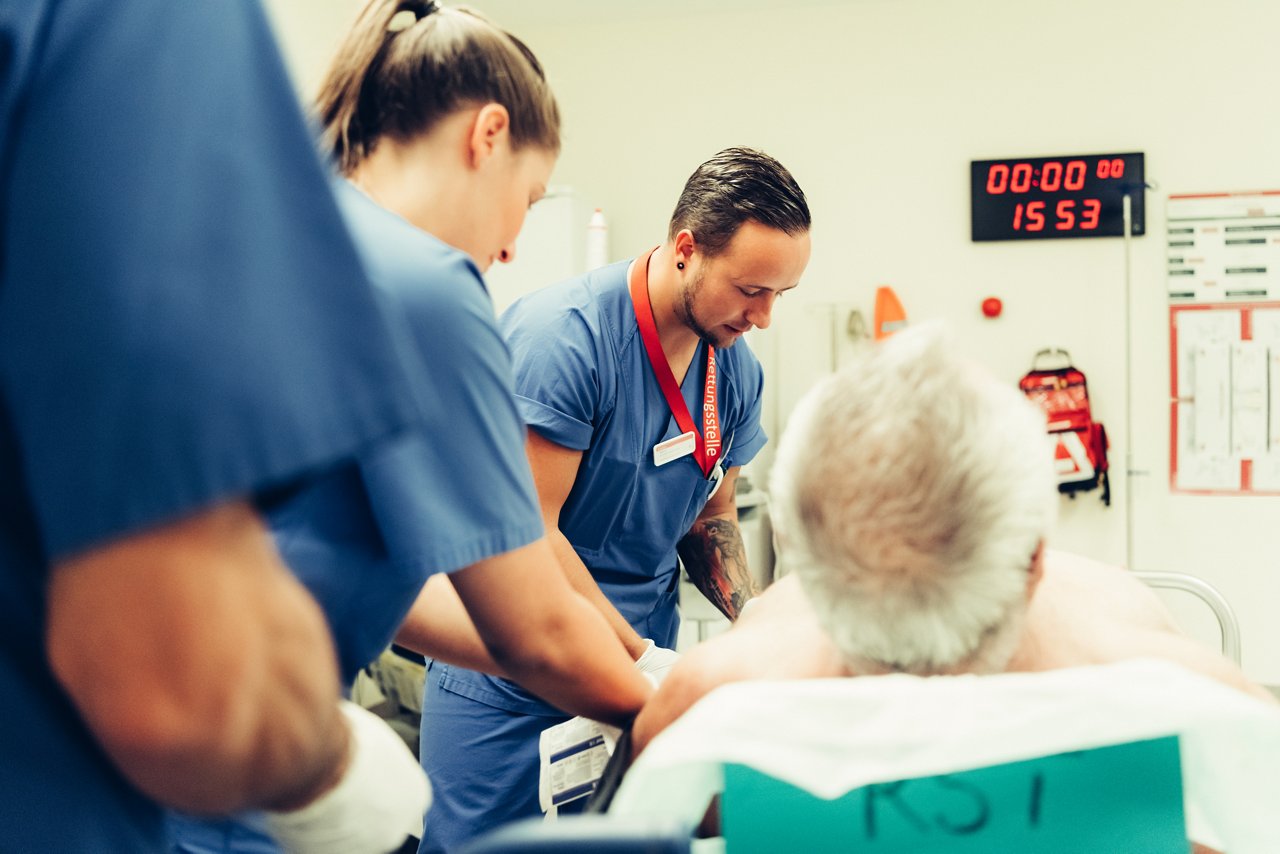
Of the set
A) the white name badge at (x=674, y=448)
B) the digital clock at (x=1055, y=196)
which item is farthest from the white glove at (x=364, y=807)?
the digital clock at (x=1055, y=196)

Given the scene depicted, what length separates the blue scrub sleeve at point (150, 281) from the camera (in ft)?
1.19

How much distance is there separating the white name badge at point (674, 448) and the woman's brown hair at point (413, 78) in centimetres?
68

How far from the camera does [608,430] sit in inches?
59.8

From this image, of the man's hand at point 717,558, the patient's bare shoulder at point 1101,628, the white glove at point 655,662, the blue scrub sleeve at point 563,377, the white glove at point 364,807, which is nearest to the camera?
the white glove at point 364,807

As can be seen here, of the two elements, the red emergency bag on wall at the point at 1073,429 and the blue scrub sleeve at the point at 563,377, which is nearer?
the blue scrub sleeve at the point at 563,377

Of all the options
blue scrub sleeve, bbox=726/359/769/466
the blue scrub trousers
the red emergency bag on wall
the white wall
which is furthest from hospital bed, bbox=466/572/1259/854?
the white wall

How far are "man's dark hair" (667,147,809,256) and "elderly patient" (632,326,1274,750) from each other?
78 cm

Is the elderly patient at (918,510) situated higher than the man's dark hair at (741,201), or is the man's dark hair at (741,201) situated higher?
the man's dark hair at (741,201)

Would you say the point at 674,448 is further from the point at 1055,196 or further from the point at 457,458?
the point at 1055,196

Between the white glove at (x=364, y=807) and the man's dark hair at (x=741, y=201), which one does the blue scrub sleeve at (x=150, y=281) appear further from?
the man's dark hair at (x=741, y=201)

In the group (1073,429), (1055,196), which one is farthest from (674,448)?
(1055,196)

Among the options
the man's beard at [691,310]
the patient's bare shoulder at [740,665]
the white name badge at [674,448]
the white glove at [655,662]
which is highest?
the man's beard at [691,310]

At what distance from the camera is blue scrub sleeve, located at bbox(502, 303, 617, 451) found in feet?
4.76

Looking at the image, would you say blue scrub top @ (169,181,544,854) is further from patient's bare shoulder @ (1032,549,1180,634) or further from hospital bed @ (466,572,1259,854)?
patient's bare shoulder @ (1032,549,1180,634)
